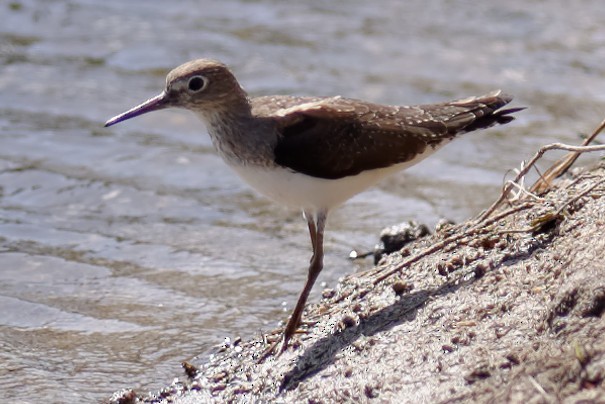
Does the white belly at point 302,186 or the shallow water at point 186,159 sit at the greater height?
the white belly at point 302,186

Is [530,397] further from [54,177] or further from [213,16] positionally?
[213,16]

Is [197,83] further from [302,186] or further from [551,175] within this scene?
[551,175]

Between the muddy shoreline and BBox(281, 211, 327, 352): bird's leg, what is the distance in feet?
0.37

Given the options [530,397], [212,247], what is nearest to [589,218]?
[530,397]

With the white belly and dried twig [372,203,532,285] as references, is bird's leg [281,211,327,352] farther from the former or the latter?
dried twig [372,203,532,285]

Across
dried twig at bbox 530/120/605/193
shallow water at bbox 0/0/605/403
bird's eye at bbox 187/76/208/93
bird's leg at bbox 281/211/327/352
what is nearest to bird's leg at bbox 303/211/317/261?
bird's leg at bbox 281/211/327/352

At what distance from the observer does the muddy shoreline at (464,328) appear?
4141 millimetres

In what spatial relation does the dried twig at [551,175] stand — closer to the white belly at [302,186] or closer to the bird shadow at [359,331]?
the white belly at [302,186]

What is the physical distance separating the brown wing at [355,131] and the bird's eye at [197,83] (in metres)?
0.40

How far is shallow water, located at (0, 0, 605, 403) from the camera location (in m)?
6.43

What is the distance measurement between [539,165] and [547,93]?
71.6 inches

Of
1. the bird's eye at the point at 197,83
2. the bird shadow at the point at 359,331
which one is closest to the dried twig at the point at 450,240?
the bird shadow at the point at 359,331

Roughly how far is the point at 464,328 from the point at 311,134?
1475 millimetres

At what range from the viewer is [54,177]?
8.69 m
